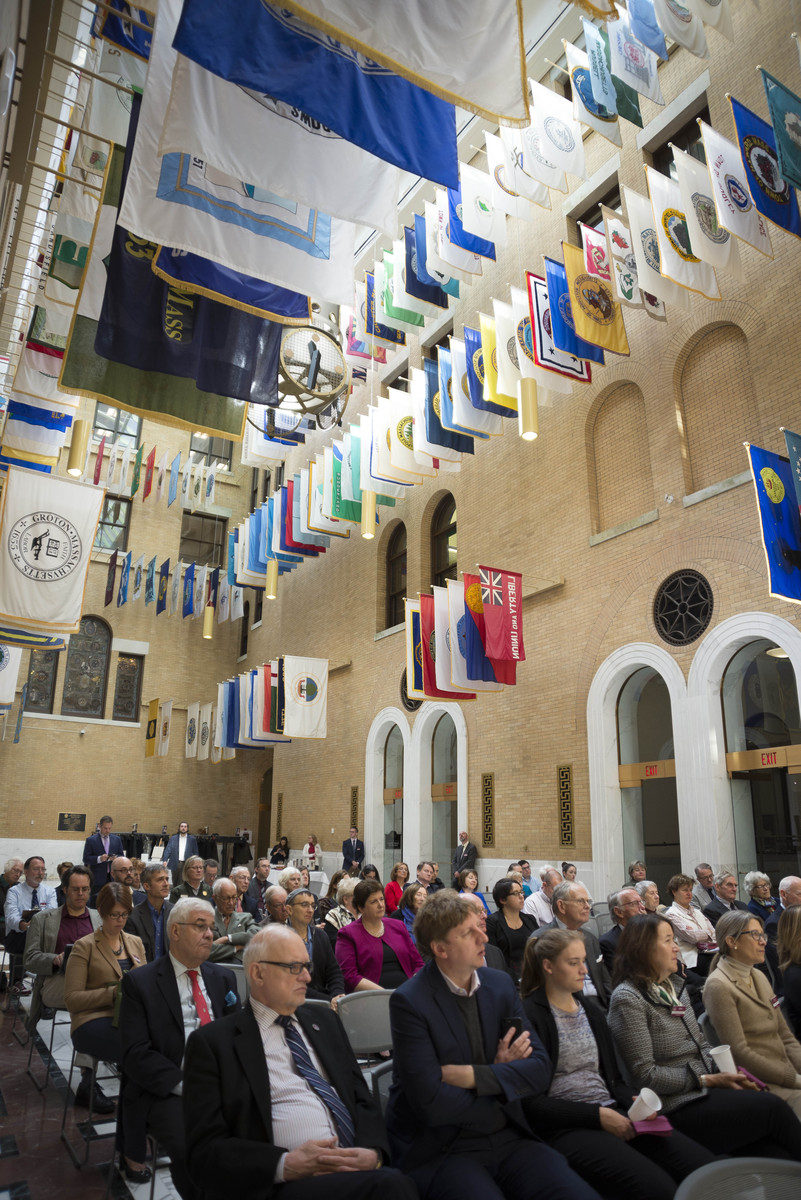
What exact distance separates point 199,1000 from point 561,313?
997cm

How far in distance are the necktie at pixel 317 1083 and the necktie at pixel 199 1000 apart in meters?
1.39

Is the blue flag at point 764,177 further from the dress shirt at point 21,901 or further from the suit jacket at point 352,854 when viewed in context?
the suit jacket at point 352,854

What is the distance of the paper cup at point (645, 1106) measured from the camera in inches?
117

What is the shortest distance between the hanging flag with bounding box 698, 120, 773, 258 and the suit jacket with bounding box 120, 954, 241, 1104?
30.0 ft

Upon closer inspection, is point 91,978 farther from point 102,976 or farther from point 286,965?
point 286,965

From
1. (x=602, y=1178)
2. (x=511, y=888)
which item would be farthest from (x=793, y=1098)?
(x=511, y=888)

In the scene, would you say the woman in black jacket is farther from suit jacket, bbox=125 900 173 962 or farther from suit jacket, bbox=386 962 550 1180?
suit jacket, bbox=125 900 173 962

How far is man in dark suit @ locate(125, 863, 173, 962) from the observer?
5.97 metres

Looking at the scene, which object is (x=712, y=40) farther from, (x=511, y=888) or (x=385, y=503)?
(x=511, y=888)

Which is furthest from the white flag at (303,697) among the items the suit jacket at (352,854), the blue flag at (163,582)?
the blue flag at (163,582)

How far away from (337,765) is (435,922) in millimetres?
17340

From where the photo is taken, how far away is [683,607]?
1151cm

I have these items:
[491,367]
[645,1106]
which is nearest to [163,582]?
[491,367]

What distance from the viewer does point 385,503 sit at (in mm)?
18016
